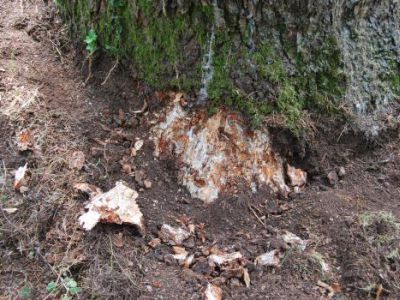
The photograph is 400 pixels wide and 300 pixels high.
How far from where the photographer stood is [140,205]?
89.7 inches

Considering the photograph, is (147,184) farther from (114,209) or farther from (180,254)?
(180,254)

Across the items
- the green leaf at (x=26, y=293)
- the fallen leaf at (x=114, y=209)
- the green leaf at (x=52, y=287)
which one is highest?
the fallen leaf at (x=114, y=209)

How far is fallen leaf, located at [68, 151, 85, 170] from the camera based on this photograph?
91.9 inches

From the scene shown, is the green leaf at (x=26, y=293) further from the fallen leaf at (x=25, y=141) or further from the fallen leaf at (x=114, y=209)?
the fallen leaf at (x=25, y=141)

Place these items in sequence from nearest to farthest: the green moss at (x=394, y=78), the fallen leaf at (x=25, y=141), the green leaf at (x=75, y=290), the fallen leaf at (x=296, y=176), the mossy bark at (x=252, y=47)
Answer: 1. the green leaf at (x=75, y=290)
2. the mossy bark at (x=252, y=47)
3. the fallen leaf at (x=25, y=141)
4. the fallen leaf at (x=296, y=176)
5. the green moss at (x=394, y=78)

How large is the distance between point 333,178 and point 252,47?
86cm

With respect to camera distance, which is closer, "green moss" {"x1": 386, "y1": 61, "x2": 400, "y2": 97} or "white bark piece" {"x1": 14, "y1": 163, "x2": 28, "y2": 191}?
"white bark piece" {"x1": 14, "y1": 163, "x2": 28, "y2": 191}

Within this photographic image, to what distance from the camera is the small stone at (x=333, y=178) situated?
2531mm

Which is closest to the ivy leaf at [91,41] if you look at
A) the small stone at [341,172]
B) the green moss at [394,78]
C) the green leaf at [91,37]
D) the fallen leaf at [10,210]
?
the green leaf at [91,37]

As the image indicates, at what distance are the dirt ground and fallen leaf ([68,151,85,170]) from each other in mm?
16

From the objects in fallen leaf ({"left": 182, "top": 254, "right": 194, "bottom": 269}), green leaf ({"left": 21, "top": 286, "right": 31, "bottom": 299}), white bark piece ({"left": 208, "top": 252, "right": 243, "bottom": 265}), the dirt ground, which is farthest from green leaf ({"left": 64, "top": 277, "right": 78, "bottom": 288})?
white bark piece ({"left": 208, "top": 252, "right": 243, "bottom": 265})

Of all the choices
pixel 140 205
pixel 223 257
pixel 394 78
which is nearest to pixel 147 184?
pixel 140 205

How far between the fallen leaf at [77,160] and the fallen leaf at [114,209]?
0.23m

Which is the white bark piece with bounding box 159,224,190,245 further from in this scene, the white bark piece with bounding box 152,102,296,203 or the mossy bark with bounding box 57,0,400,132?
the mossy bark with bounding box 57,0,400,132
